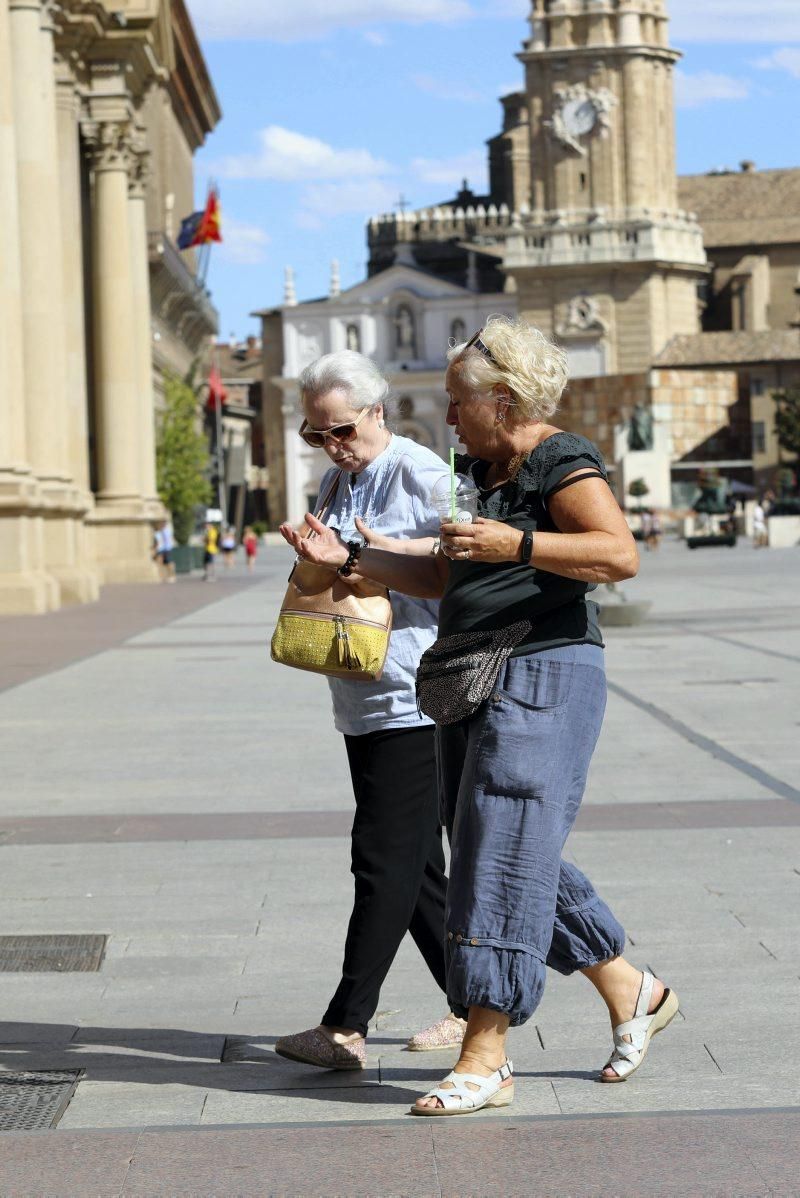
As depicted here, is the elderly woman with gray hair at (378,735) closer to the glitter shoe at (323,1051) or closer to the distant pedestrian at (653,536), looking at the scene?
the glitter shoe at (323,1051)

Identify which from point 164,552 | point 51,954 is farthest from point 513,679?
point 164,552

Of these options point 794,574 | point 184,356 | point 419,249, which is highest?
point 419,249

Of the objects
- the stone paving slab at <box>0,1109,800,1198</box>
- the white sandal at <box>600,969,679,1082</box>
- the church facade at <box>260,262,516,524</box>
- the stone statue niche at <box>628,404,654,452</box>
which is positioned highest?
the church facade at <box>260,262,516,524</box>

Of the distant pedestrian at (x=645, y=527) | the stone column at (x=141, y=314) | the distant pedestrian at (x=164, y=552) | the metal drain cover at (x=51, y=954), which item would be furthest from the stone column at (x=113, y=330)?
the metal drain cover at (x=51, y=954)

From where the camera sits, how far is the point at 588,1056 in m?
5.52

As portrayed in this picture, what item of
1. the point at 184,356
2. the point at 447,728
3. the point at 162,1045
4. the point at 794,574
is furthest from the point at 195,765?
the point at 184,356

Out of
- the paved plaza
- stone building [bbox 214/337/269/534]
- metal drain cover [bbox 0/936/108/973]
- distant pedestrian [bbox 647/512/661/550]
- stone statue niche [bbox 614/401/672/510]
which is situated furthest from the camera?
stone building [bbox 214/337/269/534]

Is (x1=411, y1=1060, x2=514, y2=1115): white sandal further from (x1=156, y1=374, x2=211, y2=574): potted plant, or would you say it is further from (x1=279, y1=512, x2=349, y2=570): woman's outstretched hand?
(x1=156, y1=374, x2=211, y2=574): potted plant

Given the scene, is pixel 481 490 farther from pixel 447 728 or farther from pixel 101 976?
pixel 101 976

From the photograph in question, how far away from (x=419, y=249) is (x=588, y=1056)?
454ft

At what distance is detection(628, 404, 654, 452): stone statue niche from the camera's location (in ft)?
337

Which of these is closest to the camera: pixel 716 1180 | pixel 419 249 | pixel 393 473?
pixel 716 1180

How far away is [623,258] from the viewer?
111250mm

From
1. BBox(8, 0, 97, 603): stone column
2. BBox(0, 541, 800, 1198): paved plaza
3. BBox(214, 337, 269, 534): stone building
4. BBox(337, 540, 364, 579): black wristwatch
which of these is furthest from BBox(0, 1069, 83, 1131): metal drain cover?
BBox(214, 337, 269, 534): stone building
